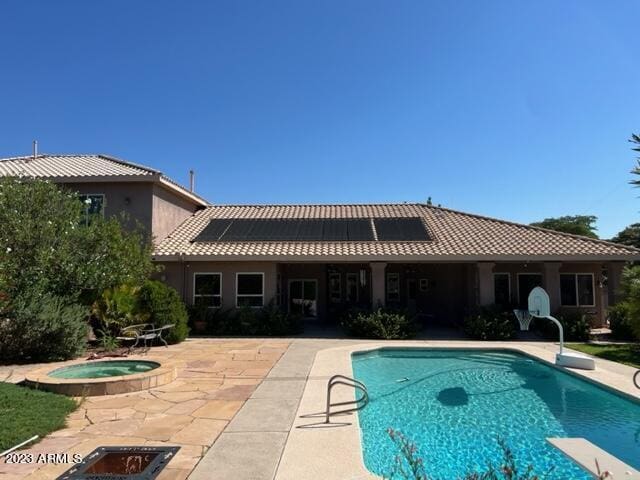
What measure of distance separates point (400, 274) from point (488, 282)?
21.1 ft

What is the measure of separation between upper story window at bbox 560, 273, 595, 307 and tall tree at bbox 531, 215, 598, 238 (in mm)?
33206

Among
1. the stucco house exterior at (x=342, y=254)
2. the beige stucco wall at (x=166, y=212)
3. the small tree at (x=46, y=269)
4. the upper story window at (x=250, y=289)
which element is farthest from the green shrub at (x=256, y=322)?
the small tree at (x=46, y=269)

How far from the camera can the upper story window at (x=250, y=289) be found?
62.6ft

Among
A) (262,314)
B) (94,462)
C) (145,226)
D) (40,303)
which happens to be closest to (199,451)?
(94,462)

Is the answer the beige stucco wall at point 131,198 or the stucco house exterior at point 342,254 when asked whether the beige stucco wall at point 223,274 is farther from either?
the beige stucco wall at point 131,198

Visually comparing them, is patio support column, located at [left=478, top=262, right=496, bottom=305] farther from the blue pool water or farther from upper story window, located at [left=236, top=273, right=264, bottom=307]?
upper story window, located at [left=236, top=273, right=264, bottom=307]

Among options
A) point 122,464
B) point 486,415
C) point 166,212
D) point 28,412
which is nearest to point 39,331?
point 28,412

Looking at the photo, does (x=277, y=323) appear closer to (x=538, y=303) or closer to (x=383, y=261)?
(x=383, y=261)

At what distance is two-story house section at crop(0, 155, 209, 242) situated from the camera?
18891 mm

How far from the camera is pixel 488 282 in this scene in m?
18.4

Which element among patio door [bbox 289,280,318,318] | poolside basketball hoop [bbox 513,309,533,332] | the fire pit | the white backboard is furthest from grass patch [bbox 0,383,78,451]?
patio door [bbox 289,280,318,318]

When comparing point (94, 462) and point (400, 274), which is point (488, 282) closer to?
point (400, 274)

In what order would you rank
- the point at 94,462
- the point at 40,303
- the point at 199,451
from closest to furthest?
the point at 94,462, the point at 199,451, the point at 40,303

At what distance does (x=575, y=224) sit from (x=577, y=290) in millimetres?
36509
